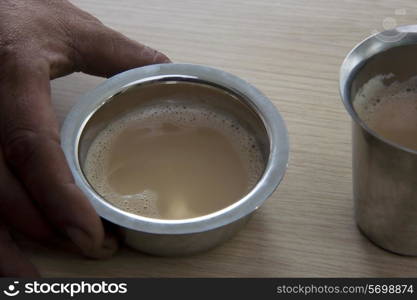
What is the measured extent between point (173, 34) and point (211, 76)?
0.59 feet

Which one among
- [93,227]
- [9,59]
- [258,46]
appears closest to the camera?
[93,227]

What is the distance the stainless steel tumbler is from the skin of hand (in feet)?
0.85

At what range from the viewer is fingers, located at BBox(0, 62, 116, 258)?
67 centimetres

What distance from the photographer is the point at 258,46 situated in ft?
3.08

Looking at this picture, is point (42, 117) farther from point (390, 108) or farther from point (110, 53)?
point (390, 108)

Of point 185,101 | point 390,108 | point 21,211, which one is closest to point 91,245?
point 21,211

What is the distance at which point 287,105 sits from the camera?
860mm

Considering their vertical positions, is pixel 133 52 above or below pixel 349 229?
above

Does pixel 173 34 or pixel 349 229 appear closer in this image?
pixel 349 229

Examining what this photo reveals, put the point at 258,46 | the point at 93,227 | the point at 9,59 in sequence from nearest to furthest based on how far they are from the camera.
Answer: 1. the point at 93,227
2. the point at 9,59
3. the point at 258,46

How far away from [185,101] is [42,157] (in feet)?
0.68

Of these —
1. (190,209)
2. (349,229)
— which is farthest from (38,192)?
(349,229)

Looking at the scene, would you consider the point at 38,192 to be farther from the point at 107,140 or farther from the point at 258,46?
the point at 258,46

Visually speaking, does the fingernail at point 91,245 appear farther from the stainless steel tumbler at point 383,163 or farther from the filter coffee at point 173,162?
the stainless steel tumbler at point 383,163
